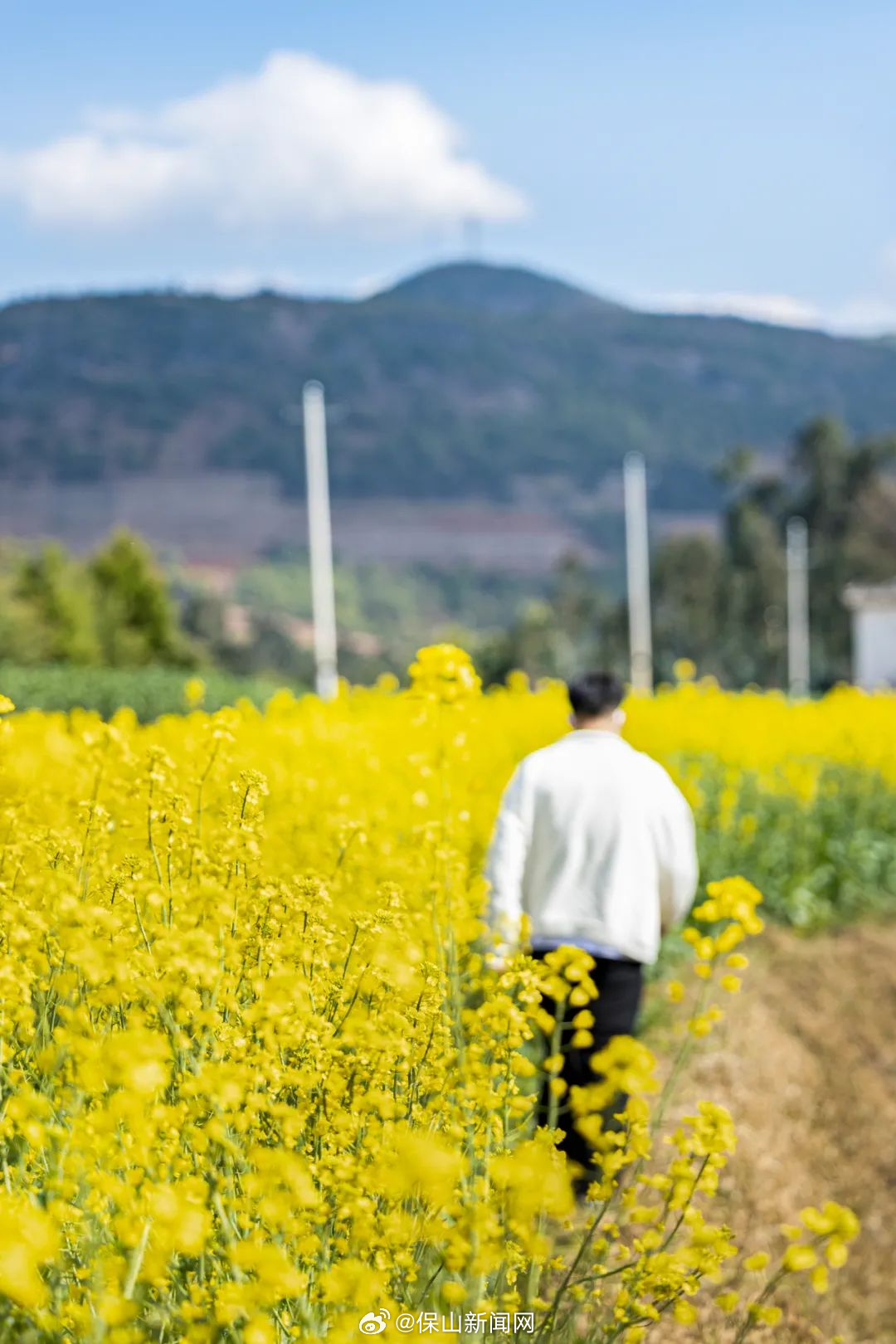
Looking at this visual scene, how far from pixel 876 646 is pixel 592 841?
141ft

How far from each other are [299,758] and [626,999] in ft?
6.40

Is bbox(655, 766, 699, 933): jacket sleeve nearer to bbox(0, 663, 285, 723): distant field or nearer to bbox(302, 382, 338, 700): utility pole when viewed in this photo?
bbox(0, 663, 285, 723): distant field

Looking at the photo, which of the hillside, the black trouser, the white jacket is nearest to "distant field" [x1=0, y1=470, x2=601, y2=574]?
the hillside

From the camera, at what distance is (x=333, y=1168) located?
91.9 inches

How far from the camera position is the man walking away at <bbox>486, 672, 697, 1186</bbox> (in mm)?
4656

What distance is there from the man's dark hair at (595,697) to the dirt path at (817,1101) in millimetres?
1593

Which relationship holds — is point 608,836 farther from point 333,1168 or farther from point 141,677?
point 141,677

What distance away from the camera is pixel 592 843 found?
4.67m

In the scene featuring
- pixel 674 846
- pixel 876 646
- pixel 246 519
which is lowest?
pixel 876 646


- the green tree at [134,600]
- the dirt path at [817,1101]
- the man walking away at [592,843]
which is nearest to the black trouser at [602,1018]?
the man walking away at [592,843]

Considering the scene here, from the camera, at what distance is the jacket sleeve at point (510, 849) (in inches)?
179

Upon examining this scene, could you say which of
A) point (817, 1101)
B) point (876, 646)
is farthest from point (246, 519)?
point (817, 1101)

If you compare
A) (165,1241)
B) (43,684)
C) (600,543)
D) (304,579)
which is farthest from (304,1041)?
(600,543)

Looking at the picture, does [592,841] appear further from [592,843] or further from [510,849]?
[510,849]
